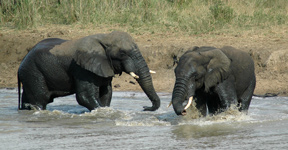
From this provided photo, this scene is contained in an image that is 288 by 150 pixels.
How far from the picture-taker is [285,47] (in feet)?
37.6

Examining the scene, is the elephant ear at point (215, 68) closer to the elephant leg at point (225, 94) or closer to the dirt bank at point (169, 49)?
the elephant leg at point (225, 94)

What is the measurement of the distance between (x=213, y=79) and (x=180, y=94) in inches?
22.7

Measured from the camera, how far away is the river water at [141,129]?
652 cm

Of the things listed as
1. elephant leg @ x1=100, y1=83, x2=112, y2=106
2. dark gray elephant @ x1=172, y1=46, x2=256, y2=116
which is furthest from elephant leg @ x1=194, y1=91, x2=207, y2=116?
elephant leg @ x1=100, y1=83, x2=112, y2=106

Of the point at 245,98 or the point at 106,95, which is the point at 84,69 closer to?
the point at 106,95

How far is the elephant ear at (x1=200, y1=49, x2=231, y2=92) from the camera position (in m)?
7.39

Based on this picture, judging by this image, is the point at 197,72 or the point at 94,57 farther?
the point at 94,57

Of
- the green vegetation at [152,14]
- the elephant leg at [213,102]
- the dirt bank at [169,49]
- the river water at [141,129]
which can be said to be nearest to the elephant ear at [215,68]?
the elephant leg at [213,102]

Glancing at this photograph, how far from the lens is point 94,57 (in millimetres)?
8594

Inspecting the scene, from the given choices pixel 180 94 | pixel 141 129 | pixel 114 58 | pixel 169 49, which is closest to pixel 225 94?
pixel 180 94

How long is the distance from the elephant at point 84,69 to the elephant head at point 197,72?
1241mm

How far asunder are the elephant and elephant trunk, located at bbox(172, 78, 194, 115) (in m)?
1.42

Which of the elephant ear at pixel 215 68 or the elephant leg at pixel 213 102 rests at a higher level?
the elephant ear at pixel 215 68

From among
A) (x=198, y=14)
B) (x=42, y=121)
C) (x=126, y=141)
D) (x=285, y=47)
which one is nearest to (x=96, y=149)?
(x=126, y=141)
